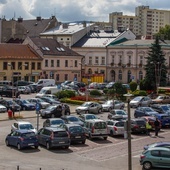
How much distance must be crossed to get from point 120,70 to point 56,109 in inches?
2105

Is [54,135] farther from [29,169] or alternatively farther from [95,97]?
[95,97]

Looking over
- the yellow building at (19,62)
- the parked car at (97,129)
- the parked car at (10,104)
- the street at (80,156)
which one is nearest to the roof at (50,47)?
the yellow building at (19,62)

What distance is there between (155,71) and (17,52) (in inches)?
969

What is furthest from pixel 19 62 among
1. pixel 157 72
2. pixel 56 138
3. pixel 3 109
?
pixel 56 138

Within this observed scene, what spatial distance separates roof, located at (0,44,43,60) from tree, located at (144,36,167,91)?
68.2 feet

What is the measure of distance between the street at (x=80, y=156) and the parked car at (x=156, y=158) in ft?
3.14

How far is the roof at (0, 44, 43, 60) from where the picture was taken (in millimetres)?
87750

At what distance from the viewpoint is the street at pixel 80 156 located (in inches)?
1146

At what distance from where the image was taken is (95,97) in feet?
224

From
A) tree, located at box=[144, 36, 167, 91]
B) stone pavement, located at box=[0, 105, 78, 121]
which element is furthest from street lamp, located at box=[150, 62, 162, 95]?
stone pavement, located at box=[0, 105, 78, 121]

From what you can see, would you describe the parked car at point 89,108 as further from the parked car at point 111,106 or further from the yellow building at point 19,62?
the yellow building at point 19,62

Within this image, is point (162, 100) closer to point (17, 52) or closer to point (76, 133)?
point (76, 133)

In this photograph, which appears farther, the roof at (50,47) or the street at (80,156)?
the roof at (50,47)

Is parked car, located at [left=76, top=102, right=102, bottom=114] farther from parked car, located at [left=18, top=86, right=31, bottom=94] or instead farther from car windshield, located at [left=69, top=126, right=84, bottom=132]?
parked car, located at [left=18, top=86, right=31, bottom=94]
